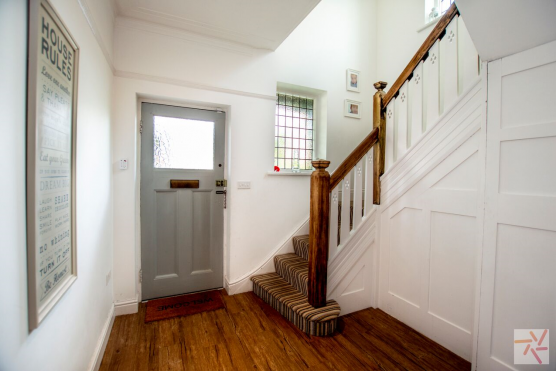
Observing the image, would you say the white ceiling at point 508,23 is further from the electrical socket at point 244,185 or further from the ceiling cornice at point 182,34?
the electrical socket at point 244,185

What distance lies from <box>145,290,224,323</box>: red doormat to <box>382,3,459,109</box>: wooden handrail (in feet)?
8.66

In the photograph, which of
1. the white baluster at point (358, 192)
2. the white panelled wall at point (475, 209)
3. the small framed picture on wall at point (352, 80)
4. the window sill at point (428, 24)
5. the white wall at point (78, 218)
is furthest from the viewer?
the small framed picture on wall at point (352, 80)

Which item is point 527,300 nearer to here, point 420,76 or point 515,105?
point 515,105

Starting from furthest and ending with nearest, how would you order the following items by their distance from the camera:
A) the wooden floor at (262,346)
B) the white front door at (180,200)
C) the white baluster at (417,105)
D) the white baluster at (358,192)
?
1. the white front door at (180,200)
2. the white baluster at (358,192)
3. the white baluster at (417,105)
4. the wooden floor at (262,346)

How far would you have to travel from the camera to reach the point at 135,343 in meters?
1.87

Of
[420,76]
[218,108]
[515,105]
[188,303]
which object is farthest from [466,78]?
[188,303]

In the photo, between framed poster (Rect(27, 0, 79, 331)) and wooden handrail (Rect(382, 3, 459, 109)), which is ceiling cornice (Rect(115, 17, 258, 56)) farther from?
wooden handrail (Rect(382, 3, 459, 109))

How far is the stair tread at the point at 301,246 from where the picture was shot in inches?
107

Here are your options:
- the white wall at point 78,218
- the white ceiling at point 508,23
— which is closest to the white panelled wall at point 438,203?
the white ceiling at point 508,23

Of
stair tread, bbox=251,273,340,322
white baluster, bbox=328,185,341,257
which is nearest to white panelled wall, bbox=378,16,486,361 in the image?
white baluster, bbox=328,185,341,257

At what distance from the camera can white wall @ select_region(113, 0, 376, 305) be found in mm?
2248

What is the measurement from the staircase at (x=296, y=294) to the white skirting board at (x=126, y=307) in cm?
115

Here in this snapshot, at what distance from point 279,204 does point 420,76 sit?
1882 millimetres

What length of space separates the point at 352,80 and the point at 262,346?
336cm
